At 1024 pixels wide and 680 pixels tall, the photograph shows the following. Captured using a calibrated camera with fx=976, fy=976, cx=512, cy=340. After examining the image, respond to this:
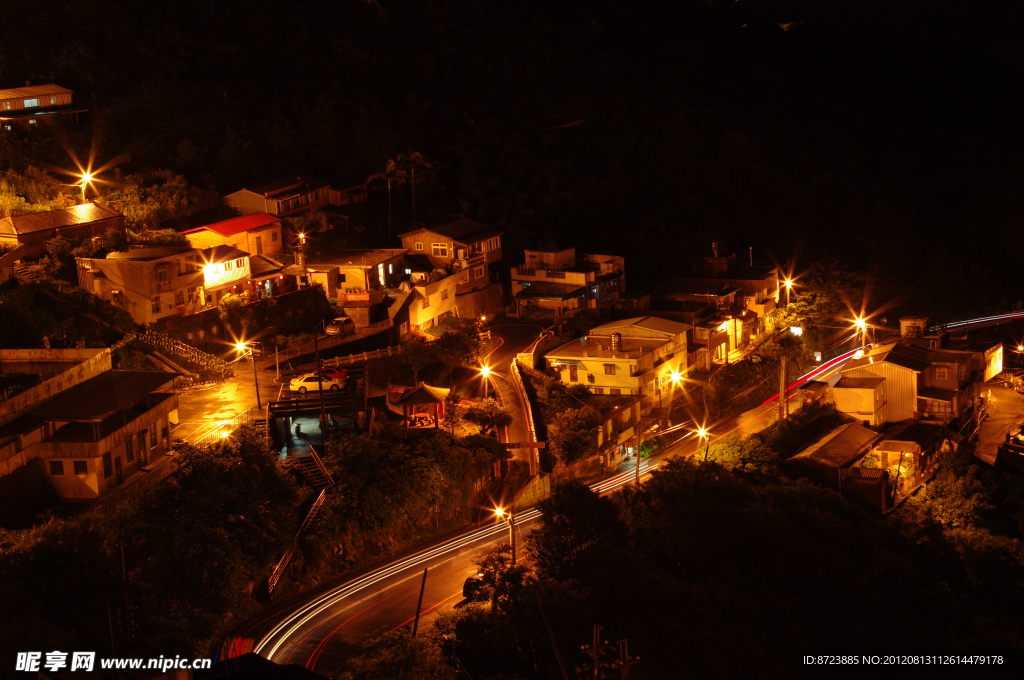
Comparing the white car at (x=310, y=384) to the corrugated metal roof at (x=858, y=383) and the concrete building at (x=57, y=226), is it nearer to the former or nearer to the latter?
the concrete building at (x=57, y=226)

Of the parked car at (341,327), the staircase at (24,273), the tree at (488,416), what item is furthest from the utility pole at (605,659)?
the staircase at (24,273)

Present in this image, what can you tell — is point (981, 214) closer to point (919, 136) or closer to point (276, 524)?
point (919, 136)

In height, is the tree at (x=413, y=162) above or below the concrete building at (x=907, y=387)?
above

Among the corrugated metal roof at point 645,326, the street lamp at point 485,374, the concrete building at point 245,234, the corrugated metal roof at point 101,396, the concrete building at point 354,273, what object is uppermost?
the concrete building at point 245,234

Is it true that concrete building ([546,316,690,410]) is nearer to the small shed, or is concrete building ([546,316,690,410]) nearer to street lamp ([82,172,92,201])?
the small shed

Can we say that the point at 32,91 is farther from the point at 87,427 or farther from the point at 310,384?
the point at 87,427

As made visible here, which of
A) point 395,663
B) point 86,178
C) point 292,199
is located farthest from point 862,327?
point 86,178
